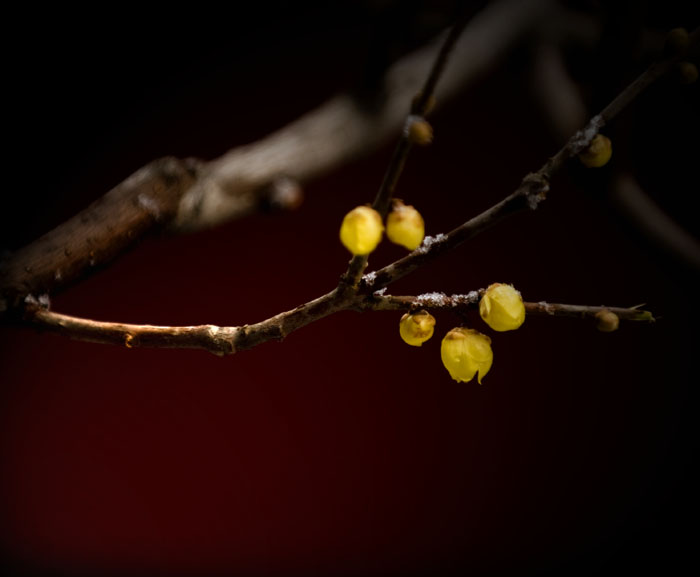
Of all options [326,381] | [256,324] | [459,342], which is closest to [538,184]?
[459,342]

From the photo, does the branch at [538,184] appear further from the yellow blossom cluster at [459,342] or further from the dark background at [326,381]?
the dark background at [326,381]

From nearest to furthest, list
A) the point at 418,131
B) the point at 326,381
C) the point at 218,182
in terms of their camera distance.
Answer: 1. the point at 418,131
2. the point at 218,182
3. the point at 326,381

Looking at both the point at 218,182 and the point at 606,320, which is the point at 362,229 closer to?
the point at 606,320

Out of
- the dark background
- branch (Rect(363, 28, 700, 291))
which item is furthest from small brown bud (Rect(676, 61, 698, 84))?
the dark background

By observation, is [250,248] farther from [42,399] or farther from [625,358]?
[625,358]

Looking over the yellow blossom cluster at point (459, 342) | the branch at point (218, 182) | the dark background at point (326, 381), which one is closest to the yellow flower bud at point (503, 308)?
the yellow blossom cluster at point (459, 342)

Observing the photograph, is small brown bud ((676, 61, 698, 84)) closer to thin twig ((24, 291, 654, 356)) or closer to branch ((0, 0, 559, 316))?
thin twig ((24, 291, 654, 356))
